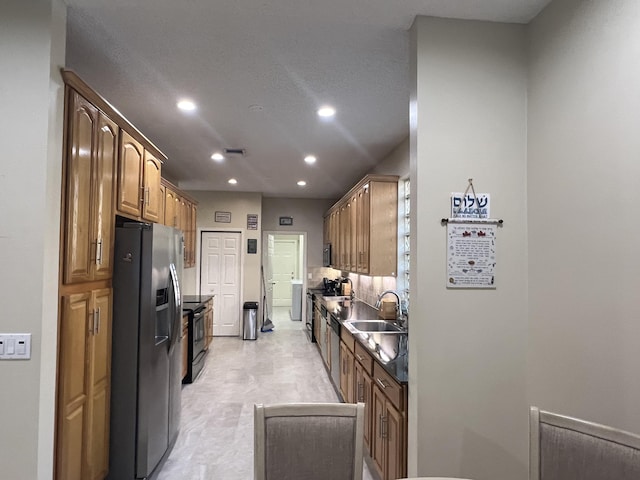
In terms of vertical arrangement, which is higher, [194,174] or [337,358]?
[194,174]

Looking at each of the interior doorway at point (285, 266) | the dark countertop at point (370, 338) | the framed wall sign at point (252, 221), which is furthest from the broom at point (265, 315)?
the interior doorway at point (285, 266)

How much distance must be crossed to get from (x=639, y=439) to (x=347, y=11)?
6.69 feet

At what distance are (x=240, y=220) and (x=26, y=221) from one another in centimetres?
551

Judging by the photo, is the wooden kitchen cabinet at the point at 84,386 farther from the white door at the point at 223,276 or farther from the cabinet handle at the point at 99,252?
the white door at the point at 223,276

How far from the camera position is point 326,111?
3174 millimetres

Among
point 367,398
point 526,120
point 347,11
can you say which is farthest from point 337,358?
point 347,11

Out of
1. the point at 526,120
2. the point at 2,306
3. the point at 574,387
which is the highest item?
the point at 526,120

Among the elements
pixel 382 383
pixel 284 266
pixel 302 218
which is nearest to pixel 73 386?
pixel 382 383

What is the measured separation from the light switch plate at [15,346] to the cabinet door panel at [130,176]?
1006 millimetres

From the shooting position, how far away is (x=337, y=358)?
4168mm

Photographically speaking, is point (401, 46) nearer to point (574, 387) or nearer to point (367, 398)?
point (574, 387)

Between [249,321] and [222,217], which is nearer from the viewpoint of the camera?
[249,321]

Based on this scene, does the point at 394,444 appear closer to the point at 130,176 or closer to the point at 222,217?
the point at 130,176

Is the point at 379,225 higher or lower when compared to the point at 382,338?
higher
